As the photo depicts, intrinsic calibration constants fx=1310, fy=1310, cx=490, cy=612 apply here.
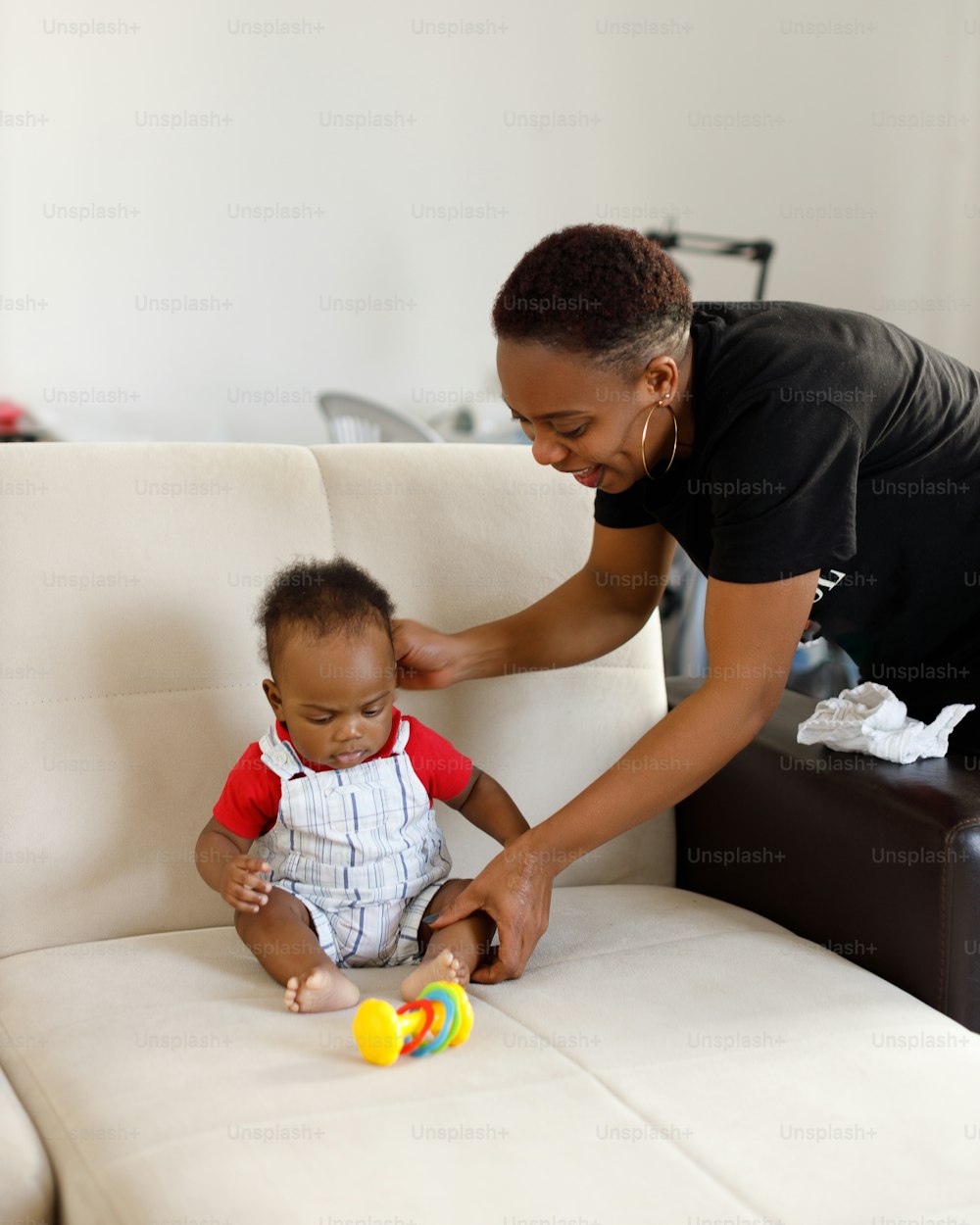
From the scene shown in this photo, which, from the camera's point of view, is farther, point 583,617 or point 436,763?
point 583,617

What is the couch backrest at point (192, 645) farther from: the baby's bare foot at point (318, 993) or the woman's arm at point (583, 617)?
the baby's bare foot at point (318, 993)

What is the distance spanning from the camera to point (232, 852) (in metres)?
1.40

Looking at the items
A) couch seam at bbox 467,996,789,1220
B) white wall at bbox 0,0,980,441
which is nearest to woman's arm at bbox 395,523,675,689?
couch seam at bbox 467,996,789,1220

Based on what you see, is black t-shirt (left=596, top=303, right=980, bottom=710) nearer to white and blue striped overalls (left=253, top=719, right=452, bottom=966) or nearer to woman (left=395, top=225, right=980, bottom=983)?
woman (left=395, top=225, right=980, bottom=983)

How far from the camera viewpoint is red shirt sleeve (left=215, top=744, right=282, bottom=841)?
1.42m

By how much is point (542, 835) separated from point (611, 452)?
0.40 m

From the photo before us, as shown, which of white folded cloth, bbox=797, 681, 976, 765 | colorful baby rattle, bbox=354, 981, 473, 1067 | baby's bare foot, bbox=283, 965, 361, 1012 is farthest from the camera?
white folded cloth, bbox=797, 681, 976, 765

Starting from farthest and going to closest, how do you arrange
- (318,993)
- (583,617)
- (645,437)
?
(583,617) → (645,437) → (318,993)

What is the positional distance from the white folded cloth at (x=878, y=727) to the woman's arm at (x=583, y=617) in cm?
26

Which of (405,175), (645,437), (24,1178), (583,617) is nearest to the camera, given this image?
(24,1178)

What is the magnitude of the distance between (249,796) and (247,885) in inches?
5.1

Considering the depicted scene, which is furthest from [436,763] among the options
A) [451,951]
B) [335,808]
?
[451,951]

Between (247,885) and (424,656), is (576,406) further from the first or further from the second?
(247,885)

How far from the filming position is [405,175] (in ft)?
12.2
